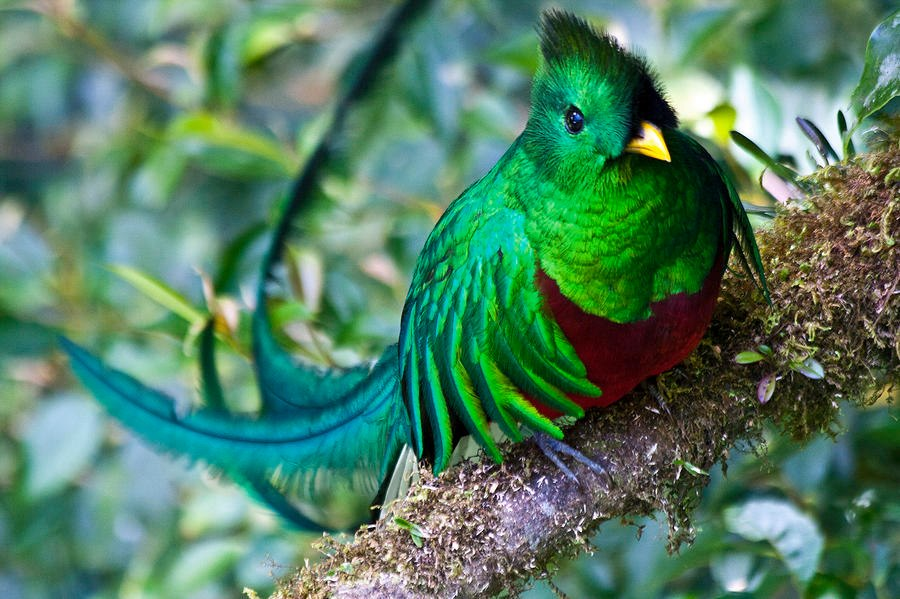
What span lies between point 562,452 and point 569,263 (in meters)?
0.23

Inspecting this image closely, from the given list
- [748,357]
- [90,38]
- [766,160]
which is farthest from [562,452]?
[90,38]

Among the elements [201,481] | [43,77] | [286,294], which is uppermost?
[286,294]

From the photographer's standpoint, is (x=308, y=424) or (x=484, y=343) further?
(x=308, y=424)

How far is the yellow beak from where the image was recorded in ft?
3.57

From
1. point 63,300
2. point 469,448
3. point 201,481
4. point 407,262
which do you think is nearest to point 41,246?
point 63,300

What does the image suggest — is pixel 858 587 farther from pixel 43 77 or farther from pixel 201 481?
pixel 43 77

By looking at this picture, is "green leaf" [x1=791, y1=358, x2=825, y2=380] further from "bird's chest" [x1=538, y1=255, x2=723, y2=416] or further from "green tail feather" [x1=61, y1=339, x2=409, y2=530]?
"green tail feather" [x1=61, y1=339, x2=409, y2=530]

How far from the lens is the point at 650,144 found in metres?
1.10

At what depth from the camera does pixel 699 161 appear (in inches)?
47.8

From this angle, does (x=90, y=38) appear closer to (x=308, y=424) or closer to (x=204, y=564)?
(x=204, y=564)

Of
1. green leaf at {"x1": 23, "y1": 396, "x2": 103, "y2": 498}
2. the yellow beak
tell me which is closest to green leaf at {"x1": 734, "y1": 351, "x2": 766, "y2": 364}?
the yellow beak

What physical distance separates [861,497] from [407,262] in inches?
37.4

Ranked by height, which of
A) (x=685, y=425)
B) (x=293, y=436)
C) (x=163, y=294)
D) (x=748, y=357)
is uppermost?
(x=748, y=357)

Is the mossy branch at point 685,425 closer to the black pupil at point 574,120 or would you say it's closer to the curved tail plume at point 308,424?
the curved tail plume at point 308,424
